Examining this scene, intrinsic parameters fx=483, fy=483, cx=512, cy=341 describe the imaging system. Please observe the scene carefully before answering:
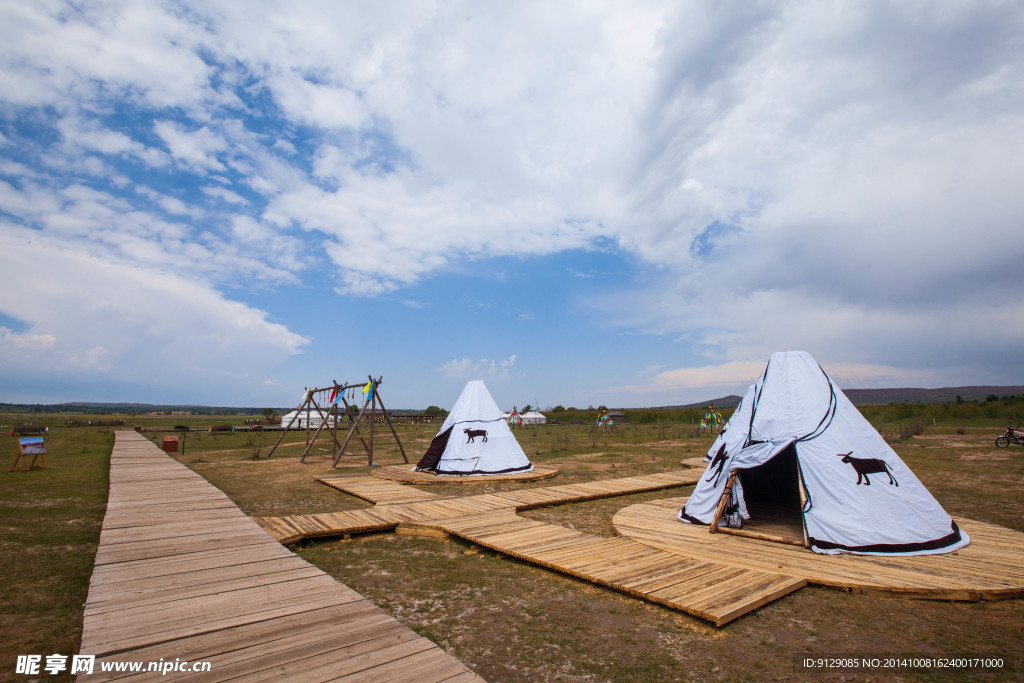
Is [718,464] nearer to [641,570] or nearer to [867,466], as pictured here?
[867,466]

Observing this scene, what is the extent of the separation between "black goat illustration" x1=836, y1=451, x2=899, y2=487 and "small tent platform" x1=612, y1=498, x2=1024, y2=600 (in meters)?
1.11

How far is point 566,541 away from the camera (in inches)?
307

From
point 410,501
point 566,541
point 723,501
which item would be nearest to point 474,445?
point 410,501

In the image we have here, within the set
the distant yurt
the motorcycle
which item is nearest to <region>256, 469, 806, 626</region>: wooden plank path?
the motorcycle

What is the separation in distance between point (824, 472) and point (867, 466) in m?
0.63

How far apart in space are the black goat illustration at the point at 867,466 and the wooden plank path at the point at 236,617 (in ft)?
22.3

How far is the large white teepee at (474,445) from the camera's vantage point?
15797 mm

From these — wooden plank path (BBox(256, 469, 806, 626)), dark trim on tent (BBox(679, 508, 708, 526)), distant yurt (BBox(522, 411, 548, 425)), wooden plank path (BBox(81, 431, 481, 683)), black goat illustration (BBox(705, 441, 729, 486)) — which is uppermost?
black goat illustration (BBox(705, 441, 729, 486))

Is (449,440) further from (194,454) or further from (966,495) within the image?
(194,454)

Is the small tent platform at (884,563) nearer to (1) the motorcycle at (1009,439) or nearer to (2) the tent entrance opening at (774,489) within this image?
(2) the tent entrance opening at (774,489)

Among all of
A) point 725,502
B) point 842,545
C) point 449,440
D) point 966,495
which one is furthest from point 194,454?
point 966,495

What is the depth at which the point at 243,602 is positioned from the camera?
4.77 meters

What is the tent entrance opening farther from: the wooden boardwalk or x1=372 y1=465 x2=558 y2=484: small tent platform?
x1=372 y1=465 x2=558 y2=484: small tent platform

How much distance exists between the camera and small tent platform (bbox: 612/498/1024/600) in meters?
5.58
